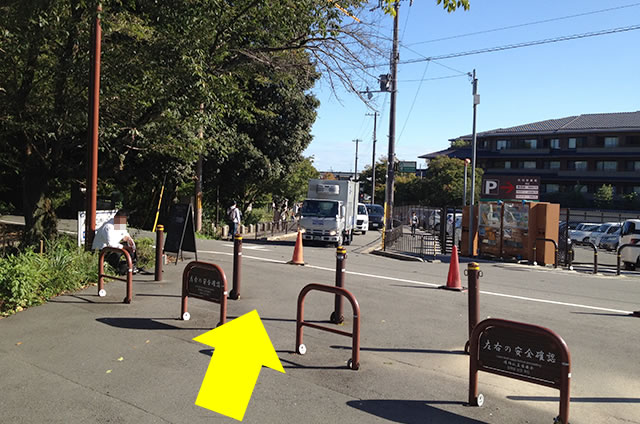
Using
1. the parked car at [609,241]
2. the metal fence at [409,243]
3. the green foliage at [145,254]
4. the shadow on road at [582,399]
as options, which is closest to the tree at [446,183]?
the parked car at [609,241]

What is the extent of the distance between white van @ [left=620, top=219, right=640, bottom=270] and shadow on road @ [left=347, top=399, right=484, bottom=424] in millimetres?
17502

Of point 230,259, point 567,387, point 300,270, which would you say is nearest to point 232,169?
point 230,259

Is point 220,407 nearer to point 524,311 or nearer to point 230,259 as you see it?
point 524,311

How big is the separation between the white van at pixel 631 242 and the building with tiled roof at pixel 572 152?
36.0 m

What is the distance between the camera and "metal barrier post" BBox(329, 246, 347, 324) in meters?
7.22

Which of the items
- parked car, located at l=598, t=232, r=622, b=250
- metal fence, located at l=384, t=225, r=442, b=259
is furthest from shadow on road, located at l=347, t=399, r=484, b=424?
parked car, located at l=598, t=232, r=622, b=250

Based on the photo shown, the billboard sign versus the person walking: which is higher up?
the billboard sign

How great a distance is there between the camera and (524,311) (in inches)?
379

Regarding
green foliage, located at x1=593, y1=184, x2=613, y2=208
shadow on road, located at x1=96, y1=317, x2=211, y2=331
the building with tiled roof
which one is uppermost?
the building with tiled roof

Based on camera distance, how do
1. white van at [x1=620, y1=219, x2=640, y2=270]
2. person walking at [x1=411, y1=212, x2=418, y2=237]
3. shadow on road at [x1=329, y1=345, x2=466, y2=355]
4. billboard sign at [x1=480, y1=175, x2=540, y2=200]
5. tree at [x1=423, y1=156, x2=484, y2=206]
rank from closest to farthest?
shadow on road at [x1=329, y1=345, x2=466, y2=355]
white van at [x1=620, y1=219, x2=640, y2=270]
billboard sign at [x1=480, y1=175, x2=540, y2=200]
person walking at [x1=411, y1=212, x2=418, y2=237]
tree at [x1=423, y1=156, x2=484, y2=206]

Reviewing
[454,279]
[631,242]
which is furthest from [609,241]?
[454,279]

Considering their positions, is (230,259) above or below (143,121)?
below

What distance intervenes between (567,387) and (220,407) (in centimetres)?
299

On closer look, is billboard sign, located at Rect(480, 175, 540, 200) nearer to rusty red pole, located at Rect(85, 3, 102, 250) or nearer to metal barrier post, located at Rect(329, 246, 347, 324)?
metal barrier post, located at Rect(329, 246, 347, 324)
